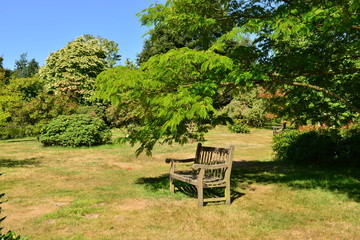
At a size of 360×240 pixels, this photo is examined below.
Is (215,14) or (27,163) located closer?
(215,14)

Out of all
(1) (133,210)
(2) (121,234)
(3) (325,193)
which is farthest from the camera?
(3) (325,193)

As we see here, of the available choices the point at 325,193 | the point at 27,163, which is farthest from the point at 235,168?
the point at 27,163

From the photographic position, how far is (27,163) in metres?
11.8

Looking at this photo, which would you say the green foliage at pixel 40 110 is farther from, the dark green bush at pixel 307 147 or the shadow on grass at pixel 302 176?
the dark green bush at pixel 307 147

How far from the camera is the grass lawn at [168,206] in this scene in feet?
15.3

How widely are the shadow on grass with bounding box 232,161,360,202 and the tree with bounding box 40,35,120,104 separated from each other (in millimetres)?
25567

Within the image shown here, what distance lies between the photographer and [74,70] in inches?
1346

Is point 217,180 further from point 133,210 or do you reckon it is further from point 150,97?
point 150,97

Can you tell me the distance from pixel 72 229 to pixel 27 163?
8.26m

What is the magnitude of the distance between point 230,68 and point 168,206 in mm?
3000

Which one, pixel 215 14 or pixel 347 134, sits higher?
pixel 215 14

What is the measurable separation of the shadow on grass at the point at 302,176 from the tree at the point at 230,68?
1697 mm

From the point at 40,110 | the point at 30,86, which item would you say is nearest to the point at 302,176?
the point at 40,110

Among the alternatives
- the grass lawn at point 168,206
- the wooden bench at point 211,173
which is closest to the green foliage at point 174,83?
the wooden bench at point 211,173
